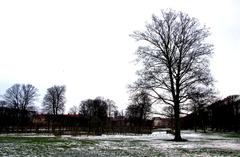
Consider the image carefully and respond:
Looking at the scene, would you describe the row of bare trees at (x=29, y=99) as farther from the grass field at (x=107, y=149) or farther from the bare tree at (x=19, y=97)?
the grass field at (x=107, y=149)

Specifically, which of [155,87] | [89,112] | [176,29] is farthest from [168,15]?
[89,112]

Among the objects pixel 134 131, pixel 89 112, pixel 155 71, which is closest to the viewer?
pixel 155 71

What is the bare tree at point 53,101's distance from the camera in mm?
108438

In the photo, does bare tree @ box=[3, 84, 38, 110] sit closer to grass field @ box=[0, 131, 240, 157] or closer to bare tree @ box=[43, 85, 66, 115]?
bare tree @ box=[43, 85, 66, 115]

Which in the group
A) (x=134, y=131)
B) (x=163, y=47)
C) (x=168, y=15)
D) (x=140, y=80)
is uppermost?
(x=168, y=15)

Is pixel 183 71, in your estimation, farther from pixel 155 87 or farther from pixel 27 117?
pixel 27 117

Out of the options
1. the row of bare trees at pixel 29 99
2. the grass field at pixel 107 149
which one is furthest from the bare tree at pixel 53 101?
the grass field at pixel 107 149

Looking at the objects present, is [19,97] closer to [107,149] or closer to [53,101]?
[53,101]

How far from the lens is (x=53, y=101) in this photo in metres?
109

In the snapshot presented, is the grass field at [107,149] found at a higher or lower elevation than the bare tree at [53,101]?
lower

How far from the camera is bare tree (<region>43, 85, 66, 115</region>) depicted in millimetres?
108438

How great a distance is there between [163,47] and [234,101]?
73.4m

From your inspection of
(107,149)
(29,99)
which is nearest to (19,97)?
(29,99)

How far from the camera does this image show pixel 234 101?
4424 inches
